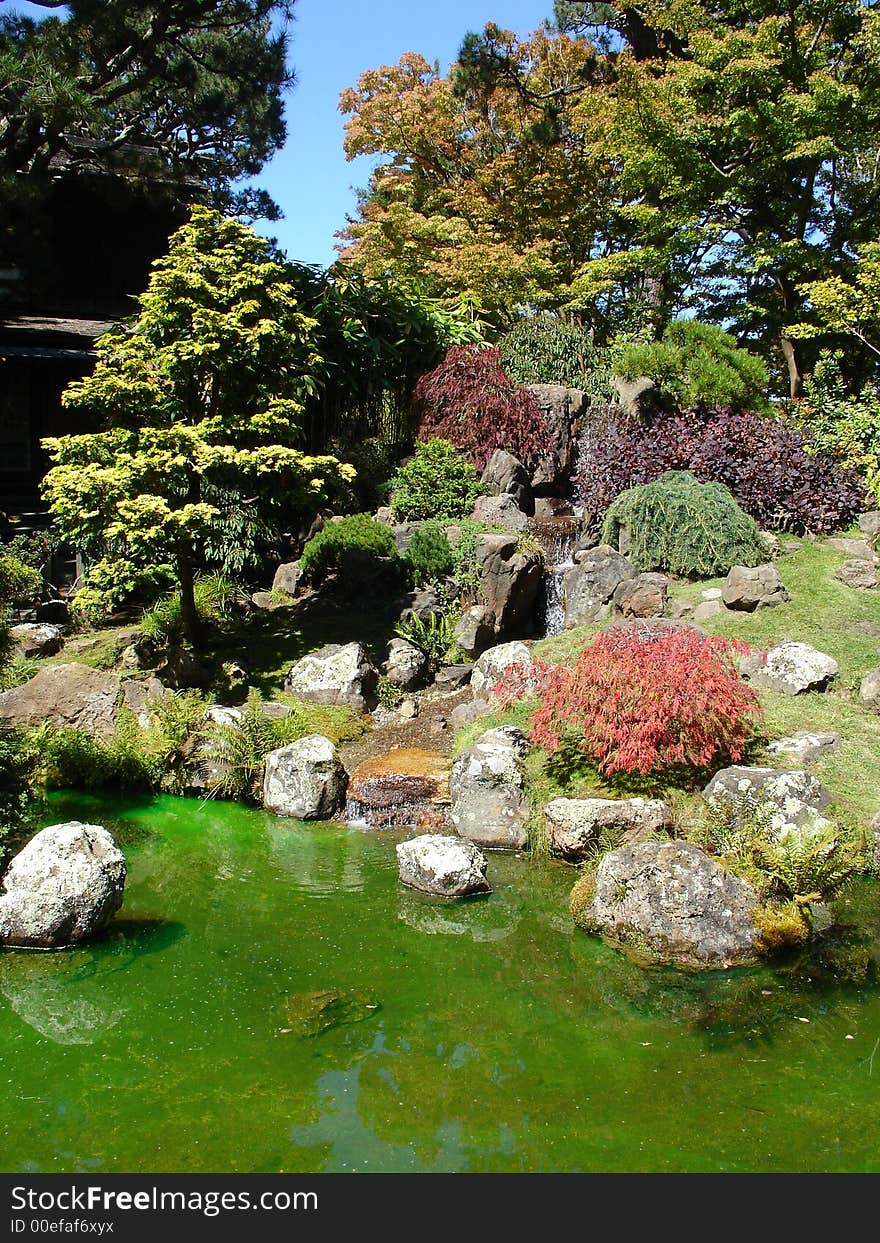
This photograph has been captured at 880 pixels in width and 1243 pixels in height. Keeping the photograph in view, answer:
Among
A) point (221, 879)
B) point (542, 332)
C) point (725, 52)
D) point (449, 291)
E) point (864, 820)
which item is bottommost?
point (221, 879)

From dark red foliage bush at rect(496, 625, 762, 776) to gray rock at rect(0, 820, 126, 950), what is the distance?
398 cm

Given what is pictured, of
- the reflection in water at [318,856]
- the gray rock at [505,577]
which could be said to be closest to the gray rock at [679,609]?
the gray rock at [505,577]

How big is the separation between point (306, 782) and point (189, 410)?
4736 millimetres

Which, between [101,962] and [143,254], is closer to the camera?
[101,962]

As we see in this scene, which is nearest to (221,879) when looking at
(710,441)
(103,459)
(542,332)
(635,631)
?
(635,631)

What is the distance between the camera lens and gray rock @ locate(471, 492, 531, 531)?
46.3 feet

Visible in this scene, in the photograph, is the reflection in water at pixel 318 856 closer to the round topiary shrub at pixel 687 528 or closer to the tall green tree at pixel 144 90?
the round topiary shrub at pixel 687 528

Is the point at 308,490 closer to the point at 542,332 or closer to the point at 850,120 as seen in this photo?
the point at 542,332

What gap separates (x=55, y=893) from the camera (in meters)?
6.72

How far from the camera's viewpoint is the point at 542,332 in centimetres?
1748

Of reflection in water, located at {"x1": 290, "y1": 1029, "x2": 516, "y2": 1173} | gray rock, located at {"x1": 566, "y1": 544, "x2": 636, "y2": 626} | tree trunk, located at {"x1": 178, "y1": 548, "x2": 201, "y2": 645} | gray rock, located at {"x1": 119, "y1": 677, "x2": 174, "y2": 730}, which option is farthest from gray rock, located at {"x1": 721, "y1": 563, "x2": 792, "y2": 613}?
reflection in water, located at {"x1": 290, "y1": 1029, "x2": 516, "y2": 1173}

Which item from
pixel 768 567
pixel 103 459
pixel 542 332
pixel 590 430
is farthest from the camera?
pixel 542 332

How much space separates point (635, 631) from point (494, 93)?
18.1 metres

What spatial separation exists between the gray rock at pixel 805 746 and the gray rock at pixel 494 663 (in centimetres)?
293
